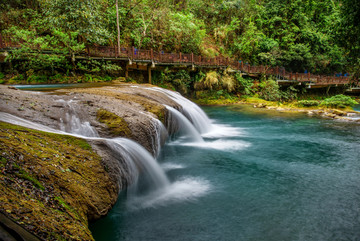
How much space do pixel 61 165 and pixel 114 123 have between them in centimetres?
213

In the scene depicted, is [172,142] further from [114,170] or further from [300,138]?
[300,138]

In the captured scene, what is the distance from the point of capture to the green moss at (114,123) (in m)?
4.87

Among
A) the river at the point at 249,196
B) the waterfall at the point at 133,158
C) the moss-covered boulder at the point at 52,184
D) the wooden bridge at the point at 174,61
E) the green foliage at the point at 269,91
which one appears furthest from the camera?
the green foliage at the point at 269,91

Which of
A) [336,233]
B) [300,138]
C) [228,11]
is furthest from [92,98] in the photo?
[228,11]

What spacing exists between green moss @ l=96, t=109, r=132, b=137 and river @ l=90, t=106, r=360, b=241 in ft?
4.36

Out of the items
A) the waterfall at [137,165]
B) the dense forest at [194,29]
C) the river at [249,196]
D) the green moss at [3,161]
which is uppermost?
the dense forest at [194,29]

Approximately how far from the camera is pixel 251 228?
11.9 feet

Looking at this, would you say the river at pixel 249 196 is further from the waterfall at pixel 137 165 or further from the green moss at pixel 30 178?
the green moss at pixel 30 178

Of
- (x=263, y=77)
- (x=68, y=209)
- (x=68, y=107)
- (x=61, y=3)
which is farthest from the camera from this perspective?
(x=263, y=77)

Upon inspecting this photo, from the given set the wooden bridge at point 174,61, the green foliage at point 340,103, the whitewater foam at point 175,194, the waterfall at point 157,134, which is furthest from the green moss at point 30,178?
the green foliage at point 340,103

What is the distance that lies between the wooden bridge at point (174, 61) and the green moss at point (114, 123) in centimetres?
1226

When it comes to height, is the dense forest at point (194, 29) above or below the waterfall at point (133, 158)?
above

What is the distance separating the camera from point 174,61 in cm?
1892

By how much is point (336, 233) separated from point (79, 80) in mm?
16502
